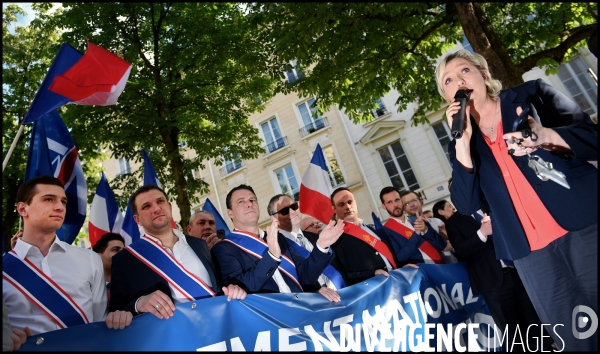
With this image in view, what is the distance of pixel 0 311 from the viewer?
6.60 ft

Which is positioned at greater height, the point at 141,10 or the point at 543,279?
the point at 141,10

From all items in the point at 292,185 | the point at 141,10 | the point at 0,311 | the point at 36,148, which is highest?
the point at 141,10

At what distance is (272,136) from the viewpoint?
2502 centimetres

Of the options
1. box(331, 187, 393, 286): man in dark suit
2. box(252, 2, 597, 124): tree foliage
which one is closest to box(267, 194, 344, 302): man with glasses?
box(331, 187, 393, 286): man in dark suit

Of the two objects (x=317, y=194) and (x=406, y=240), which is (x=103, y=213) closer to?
(x=317, y=194)

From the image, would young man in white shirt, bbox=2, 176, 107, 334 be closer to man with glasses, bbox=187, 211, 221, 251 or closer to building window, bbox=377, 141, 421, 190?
man with glasses, bbox=187, 211, 221, 251

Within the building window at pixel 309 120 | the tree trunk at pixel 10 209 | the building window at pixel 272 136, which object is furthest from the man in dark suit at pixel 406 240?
the building window at pixel 272 136

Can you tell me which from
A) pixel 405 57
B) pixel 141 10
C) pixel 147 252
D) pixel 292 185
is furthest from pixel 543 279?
pixel 292 185

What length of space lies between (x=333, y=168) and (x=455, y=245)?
18077 millimetres

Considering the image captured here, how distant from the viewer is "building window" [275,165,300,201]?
77.8ft

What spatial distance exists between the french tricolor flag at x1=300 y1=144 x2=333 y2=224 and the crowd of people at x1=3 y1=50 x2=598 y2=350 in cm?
84

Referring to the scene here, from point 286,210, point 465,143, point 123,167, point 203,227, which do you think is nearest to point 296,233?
point 286,210

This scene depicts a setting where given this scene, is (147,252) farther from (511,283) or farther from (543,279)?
(511,283)

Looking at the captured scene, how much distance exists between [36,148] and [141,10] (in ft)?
22.4
